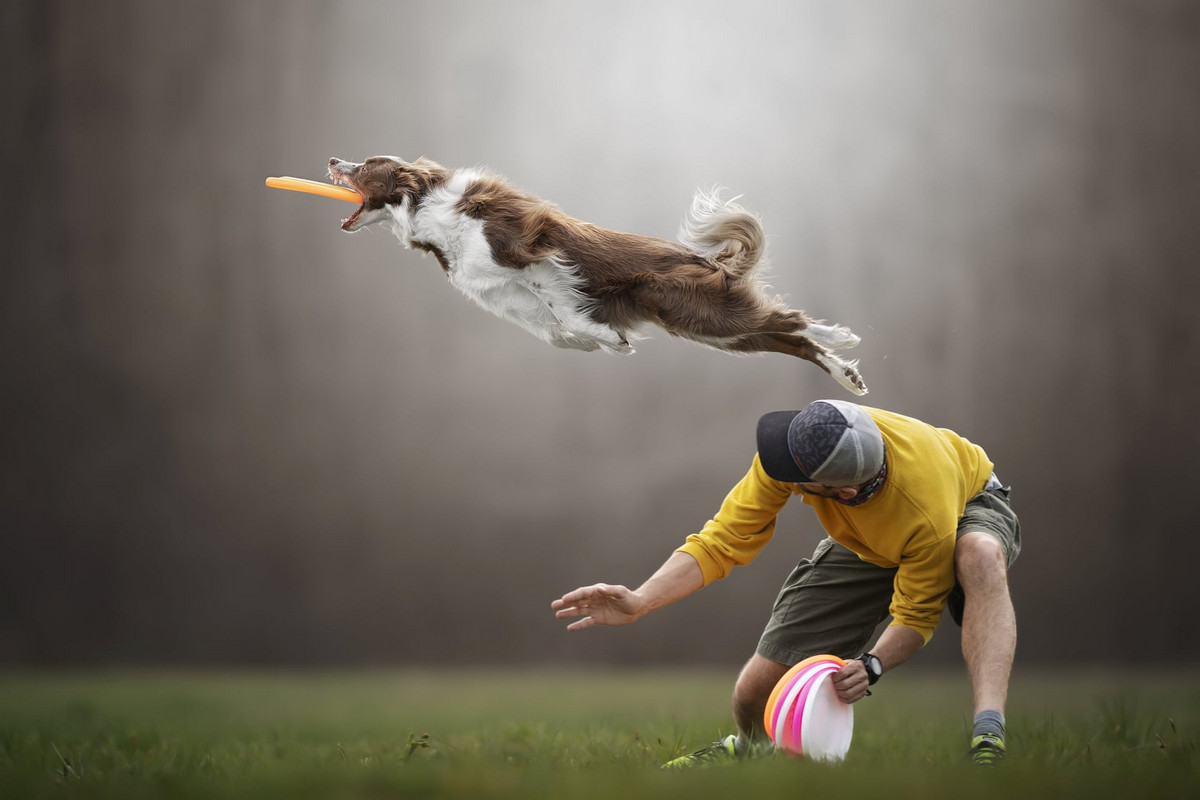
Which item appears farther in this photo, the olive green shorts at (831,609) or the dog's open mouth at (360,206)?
the olive green shorts at (831,609)

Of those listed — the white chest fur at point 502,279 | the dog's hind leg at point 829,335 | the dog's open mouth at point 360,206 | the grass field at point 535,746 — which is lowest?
the grass field at point 535,746

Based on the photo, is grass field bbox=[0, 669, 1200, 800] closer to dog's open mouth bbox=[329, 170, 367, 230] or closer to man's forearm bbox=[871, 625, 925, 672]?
man's forearm bbox=[871, 625, 925, 672]

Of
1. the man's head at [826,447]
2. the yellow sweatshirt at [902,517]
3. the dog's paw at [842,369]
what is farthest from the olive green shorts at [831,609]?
the dog's paw at [842,369]

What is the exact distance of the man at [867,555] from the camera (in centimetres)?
239

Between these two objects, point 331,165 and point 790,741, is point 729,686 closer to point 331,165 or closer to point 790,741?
point 790,741

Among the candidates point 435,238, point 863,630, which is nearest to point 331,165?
point 435,238

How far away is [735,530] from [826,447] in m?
0.56

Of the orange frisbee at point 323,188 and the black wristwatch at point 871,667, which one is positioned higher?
the orange frisbee at point 323,188

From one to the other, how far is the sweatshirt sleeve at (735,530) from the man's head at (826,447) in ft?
1.07

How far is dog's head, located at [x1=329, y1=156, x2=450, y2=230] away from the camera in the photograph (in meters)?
2.45

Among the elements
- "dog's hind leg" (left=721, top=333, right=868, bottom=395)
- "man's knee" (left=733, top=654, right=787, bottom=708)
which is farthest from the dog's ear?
"man's knee" (left=733, top=654, right=787, bottom=708)

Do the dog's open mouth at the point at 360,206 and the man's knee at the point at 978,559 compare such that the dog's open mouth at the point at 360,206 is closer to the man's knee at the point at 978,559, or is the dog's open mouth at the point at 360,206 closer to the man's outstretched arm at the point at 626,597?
the man's outstretched arm at the point at 626,597

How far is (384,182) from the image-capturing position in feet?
8.07

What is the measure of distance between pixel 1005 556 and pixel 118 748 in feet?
9.29
